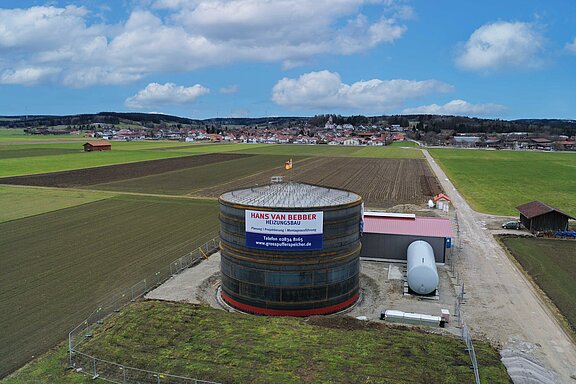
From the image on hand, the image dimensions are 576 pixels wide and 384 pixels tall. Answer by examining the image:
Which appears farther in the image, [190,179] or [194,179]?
[194,179]

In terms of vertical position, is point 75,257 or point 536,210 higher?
point 536,210

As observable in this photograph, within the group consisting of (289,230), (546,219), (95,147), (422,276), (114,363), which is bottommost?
(114,363)

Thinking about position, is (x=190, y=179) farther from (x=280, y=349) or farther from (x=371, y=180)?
(x=280, y=349)

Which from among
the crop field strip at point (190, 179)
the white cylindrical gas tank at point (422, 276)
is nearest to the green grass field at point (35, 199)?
the crop field strip at point (190, 179)

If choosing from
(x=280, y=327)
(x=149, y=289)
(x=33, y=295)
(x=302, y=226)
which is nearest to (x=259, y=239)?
(x=302, y=226)

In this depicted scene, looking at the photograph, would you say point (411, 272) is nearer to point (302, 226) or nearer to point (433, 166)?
point (302, 226)

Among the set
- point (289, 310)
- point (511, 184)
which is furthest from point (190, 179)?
point (289, 310)
